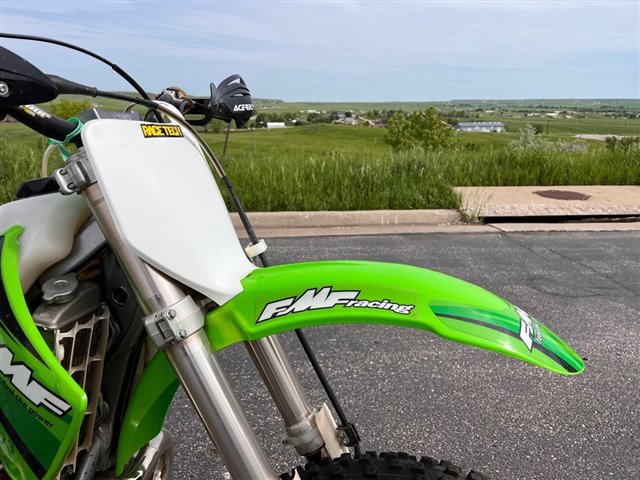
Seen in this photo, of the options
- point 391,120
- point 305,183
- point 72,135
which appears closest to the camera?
point 72,135

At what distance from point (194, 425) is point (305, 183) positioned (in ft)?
16.2

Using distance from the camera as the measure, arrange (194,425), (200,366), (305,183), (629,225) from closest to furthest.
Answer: (200,366), (194,425), (629,225), (305,183)

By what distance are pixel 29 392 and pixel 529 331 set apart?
1.14 m

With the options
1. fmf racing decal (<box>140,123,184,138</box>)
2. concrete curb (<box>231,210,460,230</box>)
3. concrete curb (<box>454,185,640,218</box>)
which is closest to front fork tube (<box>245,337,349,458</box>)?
fmf racing decal (<box>140,123,184,138</box>)

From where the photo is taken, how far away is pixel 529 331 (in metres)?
1.24

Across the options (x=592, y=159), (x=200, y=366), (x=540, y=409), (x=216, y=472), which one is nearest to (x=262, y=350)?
(x=200, y=366)

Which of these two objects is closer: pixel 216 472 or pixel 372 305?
pixel 372 305

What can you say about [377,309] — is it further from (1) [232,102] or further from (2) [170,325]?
(1) [232,102]

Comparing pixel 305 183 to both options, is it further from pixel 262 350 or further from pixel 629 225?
pixel 262 350

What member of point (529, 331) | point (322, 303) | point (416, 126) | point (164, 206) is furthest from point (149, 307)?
point (416, 126)

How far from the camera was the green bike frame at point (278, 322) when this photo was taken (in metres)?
1.17

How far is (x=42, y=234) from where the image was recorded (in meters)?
1.32

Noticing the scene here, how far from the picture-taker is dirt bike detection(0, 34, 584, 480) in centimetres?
116

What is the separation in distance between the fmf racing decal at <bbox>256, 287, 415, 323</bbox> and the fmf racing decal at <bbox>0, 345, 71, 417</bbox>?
493mm
